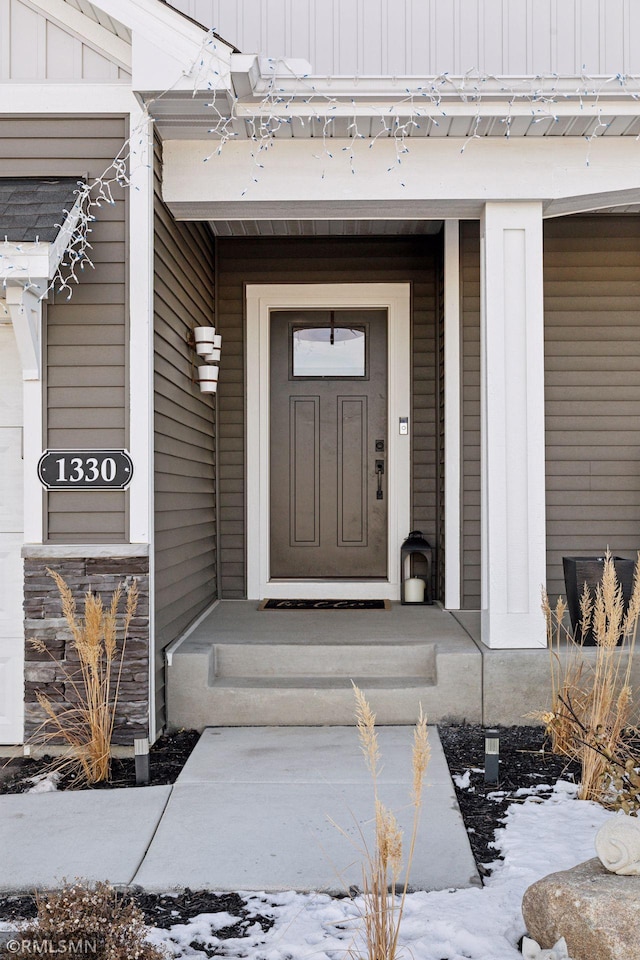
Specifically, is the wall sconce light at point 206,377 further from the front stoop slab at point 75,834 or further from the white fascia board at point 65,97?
the front stoop slab at point 75,834

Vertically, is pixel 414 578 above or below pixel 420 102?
below

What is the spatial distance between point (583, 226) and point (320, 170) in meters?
2.08

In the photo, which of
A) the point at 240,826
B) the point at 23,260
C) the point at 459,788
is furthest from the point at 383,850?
the point at 23,260

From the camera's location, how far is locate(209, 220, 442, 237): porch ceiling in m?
4.95

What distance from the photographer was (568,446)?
5074 mm

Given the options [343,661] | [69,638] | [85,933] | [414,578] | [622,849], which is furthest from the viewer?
[414,578]

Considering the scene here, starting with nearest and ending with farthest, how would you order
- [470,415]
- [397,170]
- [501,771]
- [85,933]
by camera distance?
[85,933], [501,771], [397,170], [470,415]

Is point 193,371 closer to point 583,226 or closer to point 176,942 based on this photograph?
point 583,226

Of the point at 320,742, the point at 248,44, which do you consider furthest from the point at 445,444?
the point at 248,44

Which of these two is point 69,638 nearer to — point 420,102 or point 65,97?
point 65,97

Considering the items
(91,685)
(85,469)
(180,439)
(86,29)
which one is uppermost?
(86,29)

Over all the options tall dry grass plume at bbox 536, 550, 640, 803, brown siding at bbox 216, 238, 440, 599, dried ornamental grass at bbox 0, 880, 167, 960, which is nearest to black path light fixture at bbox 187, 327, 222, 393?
brown siding at bbox 216, 238, 440, 599

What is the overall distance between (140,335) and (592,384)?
2.91 meters

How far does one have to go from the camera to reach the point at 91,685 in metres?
3.38
